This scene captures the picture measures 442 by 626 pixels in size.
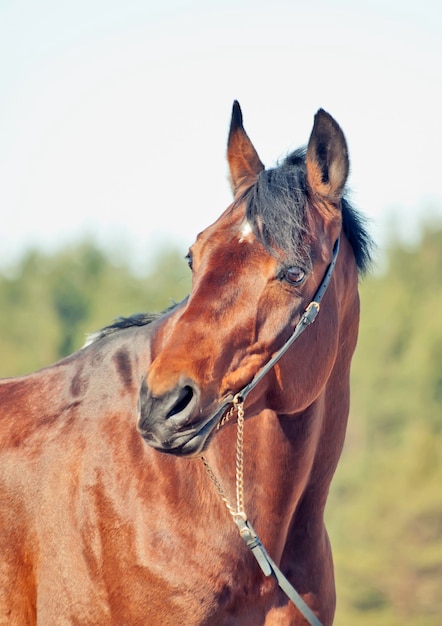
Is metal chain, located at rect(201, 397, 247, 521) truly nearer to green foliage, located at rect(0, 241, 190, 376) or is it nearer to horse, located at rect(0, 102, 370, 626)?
horse, located at rect(0, 102, 370, 626)

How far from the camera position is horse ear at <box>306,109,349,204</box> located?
5121mm

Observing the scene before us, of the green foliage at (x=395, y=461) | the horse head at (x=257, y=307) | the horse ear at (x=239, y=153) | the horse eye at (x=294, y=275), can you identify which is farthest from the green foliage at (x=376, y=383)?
the horse eye at (x=294, y=275)

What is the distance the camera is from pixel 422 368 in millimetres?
52188

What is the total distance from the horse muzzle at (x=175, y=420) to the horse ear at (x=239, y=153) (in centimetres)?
170

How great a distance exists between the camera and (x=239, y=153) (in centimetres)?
584

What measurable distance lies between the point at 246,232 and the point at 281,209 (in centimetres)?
21

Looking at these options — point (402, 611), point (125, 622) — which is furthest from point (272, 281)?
point (402, 611)

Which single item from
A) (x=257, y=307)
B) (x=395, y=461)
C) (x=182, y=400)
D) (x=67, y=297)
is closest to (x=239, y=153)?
(x=257, y=307)

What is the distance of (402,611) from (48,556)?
2826 cm

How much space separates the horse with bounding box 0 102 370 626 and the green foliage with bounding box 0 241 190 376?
171 feet

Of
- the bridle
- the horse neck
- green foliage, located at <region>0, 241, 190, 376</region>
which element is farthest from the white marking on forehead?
green foliage, located at <region>0, 241, 190, 376</region>

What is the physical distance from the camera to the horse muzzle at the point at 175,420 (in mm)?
4473

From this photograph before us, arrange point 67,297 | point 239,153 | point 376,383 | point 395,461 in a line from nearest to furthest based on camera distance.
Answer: point 239,153, point 395,461, point 376,383, point 67,297

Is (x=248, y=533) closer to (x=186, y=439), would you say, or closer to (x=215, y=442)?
(x=215, y=442)
